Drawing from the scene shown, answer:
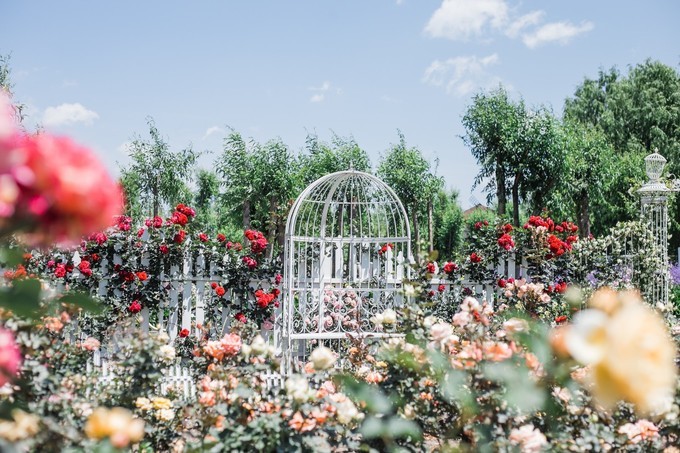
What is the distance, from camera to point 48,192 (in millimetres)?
801

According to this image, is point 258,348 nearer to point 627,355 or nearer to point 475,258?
point 627,355

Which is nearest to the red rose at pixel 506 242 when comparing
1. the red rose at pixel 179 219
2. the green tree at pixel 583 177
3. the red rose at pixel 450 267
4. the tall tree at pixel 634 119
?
the red rose at pixel 450 267

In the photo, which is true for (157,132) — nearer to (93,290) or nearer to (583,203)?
(93,290)

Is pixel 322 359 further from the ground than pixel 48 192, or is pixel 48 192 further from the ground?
pixel 48 192

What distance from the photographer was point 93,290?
574 cm

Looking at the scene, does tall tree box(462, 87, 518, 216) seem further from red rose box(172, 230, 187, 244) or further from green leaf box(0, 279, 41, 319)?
green leaf box(0, 279, 41, 319)

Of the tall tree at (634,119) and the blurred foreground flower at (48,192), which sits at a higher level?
the tall tree at (634,119)

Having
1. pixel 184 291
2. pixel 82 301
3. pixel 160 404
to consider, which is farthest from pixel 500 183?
pixel 82 301

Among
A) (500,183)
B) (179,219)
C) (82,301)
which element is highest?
(500,183)

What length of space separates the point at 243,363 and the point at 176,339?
11.6ft

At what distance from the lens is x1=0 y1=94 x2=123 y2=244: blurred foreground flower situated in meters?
0.79

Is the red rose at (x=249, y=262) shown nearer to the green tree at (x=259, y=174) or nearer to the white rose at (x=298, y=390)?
the white rose at (x=298, y=390)

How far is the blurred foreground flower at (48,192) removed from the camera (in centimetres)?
79

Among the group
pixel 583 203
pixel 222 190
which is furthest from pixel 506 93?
pixel 222 190
